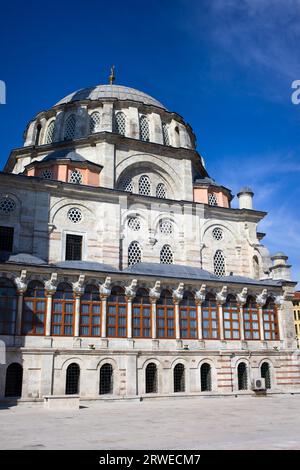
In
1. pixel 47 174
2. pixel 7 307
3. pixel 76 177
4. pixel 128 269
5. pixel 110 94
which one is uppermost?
pixel 110 94

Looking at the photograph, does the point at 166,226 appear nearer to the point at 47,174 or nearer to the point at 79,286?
the point at 47,174

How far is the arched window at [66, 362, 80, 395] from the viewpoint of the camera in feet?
68.9

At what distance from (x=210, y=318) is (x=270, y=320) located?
Answer: 4.50 metres

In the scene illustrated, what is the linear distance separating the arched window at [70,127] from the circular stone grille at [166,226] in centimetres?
927

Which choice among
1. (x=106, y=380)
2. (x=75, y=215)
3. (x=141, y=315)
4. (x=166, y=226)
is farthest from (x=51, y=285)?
(x=166, y=226)

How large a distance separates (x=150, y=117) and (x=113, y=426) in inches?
989

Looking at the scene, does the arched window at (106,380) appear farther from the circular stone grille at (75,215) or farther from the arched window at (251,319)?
the circular stone grille at (75,215)

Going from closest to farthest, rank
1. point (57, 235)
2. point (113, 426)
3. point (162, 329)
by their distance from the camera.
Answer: point (113, 426)
point (162, 329)
point (57, 235)

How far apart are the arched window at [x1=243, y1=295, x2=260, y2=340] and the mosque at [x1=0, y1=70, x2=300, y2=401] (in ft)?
0.24

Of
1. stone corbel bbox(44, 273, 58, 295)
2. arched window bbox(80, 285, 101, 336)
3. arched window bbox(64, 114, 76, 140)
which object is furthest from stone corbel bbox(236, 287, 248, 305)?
arched window bbox(64, 114, 76, 140)

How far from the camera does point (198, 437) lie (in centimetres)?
971

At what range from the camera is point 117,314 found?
905 inches
